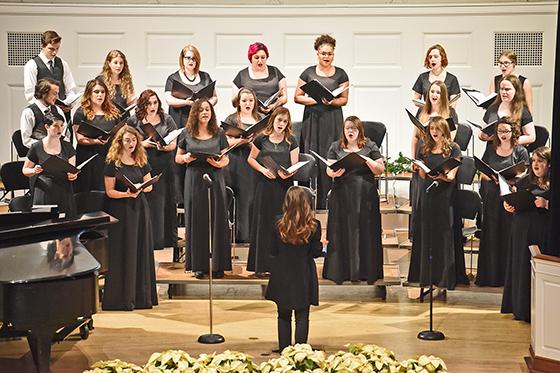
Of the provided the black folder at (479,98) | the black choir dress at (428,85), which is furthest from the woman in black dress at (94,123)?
the black folder at (479,98)

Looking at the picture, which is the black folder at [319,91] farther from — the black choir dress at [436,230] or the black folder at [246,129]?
the black choir dress at [436,230]

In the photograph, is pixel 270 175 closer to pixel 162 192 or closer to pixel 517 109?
pixel 162 192

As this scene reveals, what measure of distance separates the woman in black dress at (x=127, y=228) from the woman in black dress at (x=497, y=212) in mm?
2603

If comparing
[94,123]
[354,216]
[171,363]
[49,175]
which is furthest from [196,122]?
[171,363]

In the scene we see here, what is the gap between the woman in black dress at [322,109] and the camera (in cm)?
918

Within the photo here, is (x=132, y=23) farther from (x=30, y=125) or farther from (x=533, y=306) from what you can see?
(x=533, y=306)

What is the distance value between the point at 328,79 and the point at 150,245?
2192 mm

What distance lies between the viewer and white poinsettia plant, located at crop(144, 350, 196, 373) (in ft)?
12.6

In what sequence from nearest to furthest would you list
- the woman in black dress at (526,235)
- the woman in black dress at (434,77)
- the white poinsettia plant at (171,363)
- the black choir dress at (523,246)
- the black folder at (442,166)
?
the white poinsettia plant at (171,363) < the woman in black dress at (526,235) < the black choir dress at (523,246) < the black folder at (442,166) < the woman in black dress at (434,77)

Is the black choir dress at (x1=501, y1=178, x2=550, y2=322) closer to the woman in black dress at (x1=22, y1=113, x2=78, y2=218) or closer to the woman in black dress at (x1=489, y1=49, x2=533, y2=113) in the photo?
the woman in black dress at (x1=489, y1=49, x2=533, y2=113)

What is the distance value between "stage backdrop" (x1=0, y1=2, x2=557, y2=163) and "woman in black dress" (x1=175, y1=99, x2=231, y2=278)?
128 inches

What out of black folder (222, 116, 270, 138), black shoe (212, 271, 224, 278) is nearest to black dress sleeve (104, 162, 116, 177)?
black folder (222, 116, 270, 138)

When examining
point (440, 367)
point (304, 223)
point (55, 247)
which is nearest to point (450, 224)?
point (304, 223)

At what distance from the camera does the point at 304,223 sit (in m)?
6.71
